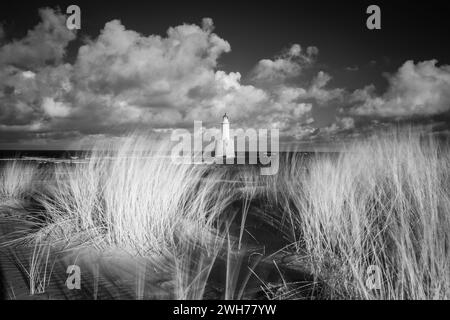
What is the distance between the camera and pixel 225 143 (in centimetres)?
2439

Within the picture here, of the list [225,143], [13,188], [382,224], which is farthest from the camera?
[225,143]

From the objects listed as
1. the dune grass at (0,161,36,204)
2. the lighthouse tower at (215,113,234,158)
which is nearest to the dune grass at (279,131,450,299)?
the dune grass at (0,161,36,204)

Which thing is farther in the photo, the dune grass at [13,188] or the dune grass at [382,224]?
the dune grass at [13,188]

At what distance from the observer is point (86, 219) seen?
3.10 metres

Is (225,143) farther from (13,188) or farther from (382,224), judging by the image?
(382,224)

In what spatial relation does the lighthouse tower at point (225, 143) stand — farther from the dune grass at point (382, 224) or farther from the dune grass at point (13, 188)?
the dune grass at point (382, 224)

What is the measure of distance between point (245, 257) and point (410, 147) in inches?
118

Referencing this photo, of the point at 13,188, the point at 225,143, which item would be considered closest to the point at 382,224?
the point at 13,188

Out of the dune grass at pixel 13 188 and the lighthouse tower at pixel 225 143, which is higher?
the lighthouse tower at pixel 225 143

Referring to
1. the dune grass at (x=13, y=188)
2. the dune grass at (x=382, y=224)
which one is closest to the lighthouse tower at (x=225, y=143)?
the dune grass at (x=13, y=188)

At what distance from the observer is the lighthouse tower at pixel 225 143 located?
79.2ft
